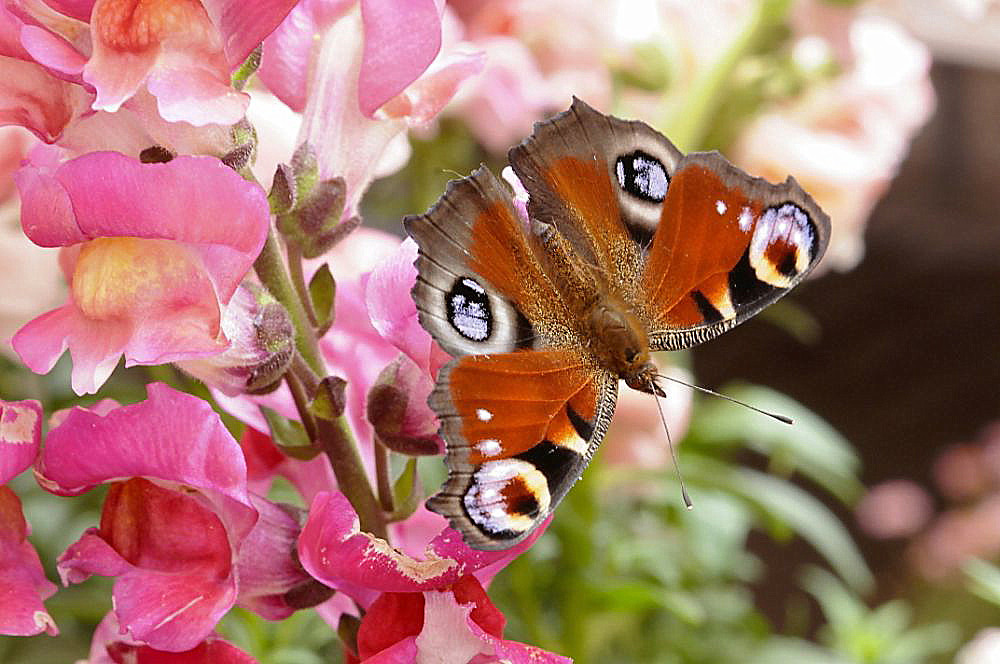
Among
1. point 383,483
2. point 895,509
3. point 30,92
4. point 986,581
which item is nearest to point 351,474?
point 383,483

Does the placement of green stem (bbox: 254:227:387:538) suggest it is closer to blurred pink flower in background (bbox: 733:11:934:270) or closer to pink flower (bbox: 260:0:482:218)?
pink flower (bbox: 260:0:482:218)

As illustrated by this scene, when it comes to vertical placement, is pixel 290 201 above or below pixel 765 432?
above

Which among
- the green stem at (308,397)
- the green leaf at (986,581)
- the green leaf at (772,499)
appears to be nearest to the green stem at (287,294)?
the green stem at (308,397)

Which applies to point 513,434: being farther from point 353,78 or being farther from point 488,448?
point 353,78

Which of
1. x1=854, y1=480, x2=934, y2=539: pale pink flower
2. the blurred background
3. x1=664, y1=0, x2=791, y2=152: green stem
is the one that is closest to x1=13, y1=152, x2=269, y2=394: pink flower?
the blurred background

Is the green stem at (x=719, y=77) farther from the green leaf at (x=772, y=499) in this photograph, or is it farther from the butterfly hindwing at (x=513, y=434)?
the butterfly hindwing at (x=513, y=434)

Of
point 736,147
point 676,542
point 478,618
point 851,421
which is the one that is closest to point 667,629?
point 676,542

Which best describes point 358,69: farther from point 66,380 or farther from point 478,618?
point 66,380
